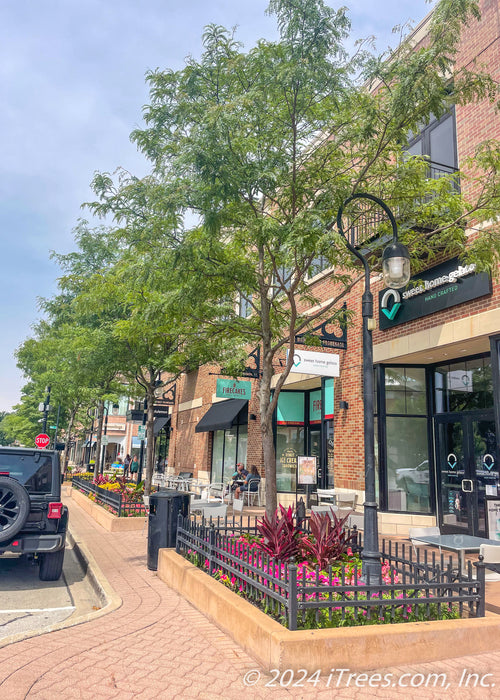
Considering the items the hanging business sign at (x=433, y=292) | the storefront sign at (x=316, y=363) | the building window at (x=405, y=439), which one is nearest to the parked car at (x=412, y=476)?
the building window at (x=405, y=439)

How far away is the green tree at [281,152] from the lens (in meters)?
6.70

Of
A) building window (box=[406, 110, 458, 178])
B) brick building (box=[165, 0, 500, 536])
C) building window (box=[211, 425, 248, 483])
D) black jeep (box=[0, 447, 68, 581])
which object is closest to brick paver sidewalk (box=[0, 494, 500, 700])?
black jeep (box=[0, 447, 68, 581])

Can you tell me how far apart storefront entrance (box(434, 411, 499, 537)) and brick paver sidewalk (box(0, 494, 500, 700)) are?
20.5 ft

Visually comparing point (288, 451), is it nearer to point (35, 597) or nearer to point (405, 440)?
point (405, 440)

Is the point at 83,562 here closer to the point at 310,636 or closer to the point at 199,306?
the point at 199,306

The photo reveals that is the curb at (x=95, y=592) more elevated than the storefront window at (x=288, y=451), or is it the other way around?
the storefront window at (x=288, y=451)

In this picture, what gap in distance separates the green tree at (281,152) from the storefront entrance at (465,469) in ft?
14.1

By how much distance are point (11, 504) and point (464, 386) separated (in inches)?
359

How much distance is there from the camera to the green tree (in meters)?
6.70

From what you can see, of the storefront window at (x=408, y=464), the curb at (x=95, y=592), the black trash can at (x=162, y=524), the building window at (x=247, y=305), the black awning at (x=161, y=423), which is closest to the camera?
the curb at (x=95, y=592)

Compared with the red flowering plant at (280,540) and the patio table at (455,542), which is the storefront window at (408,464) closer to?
the patio table at (455,542)

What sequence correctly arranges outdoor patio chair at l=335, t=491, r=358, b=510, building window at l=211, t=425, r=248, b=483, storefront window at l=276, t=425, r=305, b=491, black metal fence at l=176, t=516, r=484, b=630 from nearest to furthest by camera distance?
black metal fence at l=176, t=516, r=484, b=630 → outdoor patio chair at l=335, t=491, r=358, b=510 → storefront window at l=276, t=425, r=305, b=491 → building window at l=211, t=425, r=248, b=483

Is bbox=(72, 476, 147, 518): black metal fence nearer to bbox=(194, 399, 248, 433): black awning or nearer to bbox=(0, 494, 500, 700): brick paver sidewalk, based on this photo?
bbox=(194, 399, 248, 433): black awning

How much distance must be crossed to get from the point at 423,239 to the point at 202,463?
1782cm
